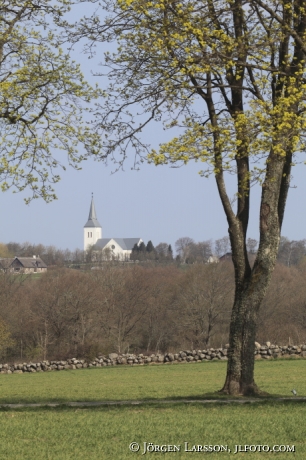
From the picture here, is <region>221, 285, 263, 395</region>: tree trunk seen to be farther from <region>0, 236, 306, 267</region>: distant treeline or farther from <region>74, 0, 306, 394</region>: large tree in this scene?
<region>0, 236, 306, 267</region>: distant treeline

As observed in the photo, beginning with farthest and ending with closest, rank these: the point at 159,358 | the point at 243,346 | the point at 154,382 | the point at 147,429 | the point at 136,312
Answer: the point at 136,312, the point at 159,358, the point at 154,382, the point at 243,346, the point at 147,429

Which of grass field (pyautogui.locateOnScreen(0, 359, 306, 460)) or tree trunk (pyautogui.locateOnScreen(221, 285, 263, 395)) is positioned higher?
tree trunk (pyautogui.locateOnScreen(221, 285, 263, 395))

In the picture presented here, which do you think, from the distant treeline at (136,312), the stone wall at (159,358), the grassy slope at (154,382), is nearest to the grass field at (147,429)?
the grassy slope at (154,382)

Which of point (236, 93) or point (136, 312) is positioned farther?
point (136, 312)

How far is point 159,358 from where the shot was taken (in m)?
39.1


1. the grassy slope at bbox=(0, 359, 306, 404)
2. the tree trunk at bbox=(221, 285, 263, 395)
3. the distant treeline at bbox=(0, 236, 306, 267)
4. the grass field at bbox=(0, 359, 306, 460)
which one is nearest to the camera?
the grass field at bbox=(0, 359, 306, 460)

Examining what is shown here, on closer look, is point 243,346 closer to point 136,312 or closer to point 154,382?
point 154,382

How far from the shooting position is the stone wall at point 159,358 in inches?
1438

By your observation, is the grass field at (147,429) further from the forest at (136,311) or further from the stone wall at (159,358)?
the forest at (136,311)

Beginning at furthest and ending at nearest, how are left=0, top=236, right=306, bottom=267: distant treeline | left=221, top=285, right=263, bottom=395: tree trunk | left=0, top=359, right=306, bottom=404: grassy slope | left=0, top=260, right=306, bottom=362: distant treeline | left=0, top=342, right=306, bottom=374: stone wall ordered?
left=0, top=236, right=306, bottom=267: distant treeline, left=0, top=260, right=306, bottom=362: distant treeline, left=0, top=342, right=306, bottom=374: stone wall, left=0, top=359, right=306, bottom=404: grassy slope, left=221, top=285, right=263, bottom=395: tree trunk

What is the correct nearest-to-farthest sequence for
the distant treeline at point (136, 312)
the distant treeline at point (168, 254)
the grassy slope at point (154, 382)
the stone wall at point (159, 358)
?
the grassy slope at point (154, 382)
the stone wall at point (159, 358)
the distant treeline at point (136, 312)
the distant treeline at point (168, 254)

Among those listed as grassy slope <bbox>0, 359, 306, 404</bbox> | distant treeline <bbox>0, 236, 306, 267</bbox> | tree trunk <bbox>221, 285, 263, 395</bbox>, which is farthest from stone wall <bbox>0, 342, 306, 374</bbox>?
distant treeline <bbox>0, 236, 306, 267</bbox>

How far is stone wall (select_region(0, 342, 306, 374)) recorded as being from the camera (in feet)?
120

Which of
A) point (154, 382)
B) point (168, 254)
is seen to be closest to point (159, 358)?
point (154, 382)
